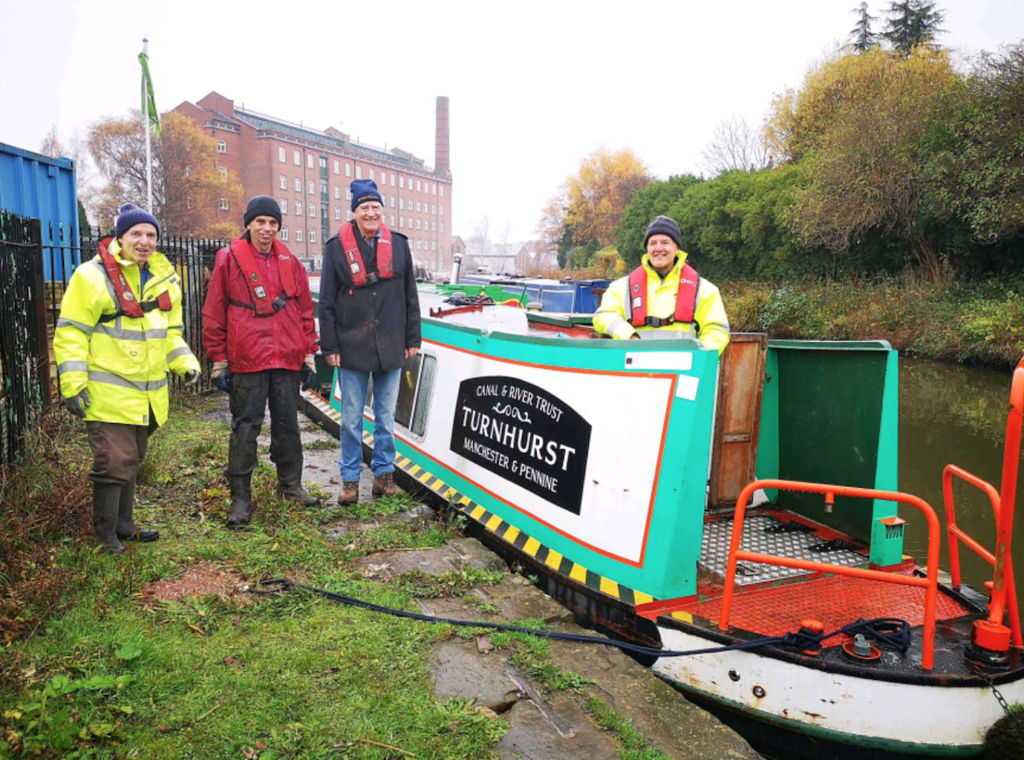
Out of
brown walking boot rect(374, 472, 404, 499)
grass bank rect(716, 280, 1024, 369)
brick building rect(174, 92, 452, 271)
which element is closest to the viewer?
brown walking boot rect(374, 472, 404, 499)

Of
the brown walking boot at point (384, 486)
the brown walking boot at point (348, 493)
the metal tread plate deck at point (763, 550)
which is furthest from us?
the brown walking boot at point (384, 486)

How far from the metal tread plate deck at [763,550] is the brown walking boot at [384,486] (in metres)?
2.38

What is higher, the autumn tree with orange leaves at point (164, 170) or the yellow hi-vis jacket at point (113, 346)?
the autumn tree with orange leaves at point (164, 170)

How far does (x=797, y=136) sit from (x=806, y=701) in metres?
34.6

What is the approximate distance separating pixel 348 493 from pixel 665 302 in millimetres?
2691

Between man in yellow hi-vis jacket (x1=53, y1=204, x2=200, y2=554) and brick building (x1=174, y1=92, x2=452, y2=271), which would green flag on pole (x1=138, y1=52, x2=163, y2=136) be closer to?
man in yellow hi-vis jacket (x1=53, y1=204, x2=200, y2=554)

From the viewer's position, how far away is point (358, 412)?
5.44 metres

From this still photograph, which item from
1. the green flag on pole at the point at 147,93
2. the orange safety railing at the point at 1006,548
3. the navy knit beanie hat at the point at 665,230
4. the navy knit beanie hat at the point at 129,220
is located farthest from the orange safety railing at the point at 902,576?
the green flag on pole at the point at 147,93

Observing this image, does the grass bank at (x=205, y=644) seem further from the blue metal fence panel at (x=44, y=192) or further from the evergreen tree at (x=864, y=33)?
the evergreen tree at (x=864, y=33)

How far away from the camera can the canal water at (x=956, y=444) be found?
23.0ft

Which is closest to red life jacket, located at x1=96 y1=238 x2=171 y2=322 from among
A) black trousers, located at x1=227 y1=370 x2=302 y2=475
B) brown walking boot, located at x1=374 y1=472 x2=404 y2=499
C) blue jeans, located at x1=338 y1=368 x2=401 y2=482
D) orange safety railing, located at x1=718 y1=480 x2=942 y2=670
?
black trousers, located at x1=227 y1=370 x2=302 y2=475

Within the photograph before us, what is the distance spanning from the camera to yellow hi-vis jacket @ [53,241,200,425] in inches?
154

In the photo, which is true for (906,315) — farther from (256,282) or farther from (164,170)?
(164,170)

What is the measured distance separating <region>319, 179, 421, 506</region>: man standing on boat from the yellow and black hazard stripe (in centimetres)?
68
